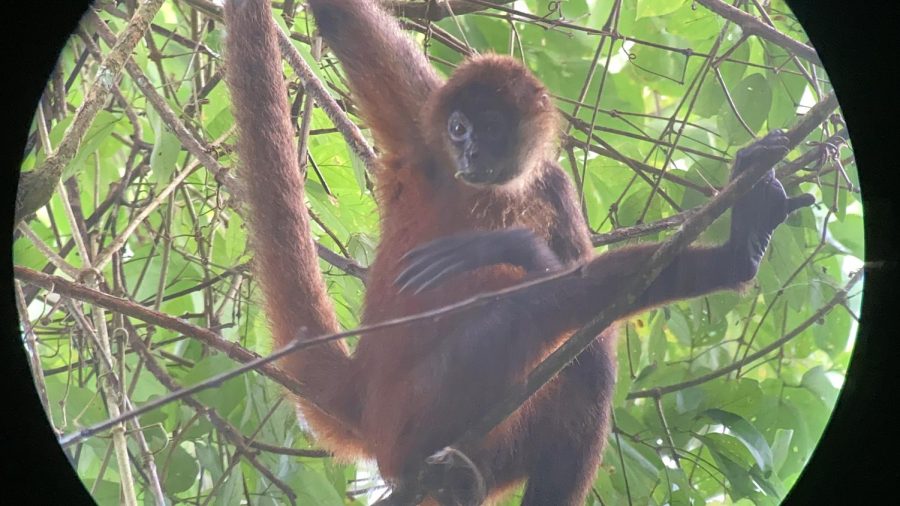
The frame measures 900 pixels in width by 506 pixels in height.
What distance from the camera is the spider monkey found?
2004mm

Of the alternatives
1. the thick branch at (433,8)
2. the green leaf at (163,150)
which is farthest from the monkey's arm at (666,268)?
the green leaf at (163,150)

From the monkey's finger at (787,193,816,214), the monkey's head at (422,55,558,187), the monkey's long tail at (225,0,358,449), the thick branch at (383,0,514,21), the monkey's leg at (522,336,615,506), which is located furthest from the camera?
the monkey's leg at (522,336,615,506)

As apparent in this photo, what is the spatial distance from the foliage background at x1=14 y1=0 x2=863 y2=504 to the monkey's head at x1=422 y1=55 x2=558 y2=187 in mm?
103

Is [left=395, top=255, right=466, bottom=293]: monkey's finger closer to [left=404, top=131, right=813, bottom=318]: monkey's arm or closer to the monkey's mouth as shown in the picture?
[left=404, top=131, right=813, bottom=318]: monkey's arm

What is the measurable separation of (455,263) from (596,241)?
65 cm

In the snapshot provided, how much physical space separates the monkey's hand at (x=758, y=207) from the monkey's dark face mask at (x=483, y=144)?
591 millimetres

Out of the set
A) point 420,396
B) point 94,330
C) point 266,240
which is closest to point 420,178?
point 266,240

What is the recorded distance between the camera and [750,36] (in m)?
2.30

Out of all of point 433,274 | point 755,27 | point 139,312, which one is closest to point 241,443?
point 139,312

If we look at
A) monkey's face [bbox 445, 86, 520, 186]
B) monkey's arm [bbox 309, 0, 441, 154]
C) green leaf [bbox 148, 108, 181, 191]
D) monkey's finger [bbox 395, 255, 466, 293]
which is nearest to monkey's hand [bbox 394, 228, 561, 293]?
monkey's finger [bbox 395, 255, 466, 293]

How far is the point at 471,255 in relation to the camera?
186 centimetres

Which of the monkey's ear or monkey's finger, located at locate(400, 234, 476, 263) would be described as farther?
the monkey's ear

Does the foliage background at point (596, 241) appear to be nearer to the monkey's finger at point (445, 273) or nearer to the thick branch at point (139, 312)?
the thick branch at point (139, 312)

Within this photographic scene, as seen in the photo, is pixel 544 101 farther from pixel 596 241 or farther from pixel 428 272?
pixel 428 272
